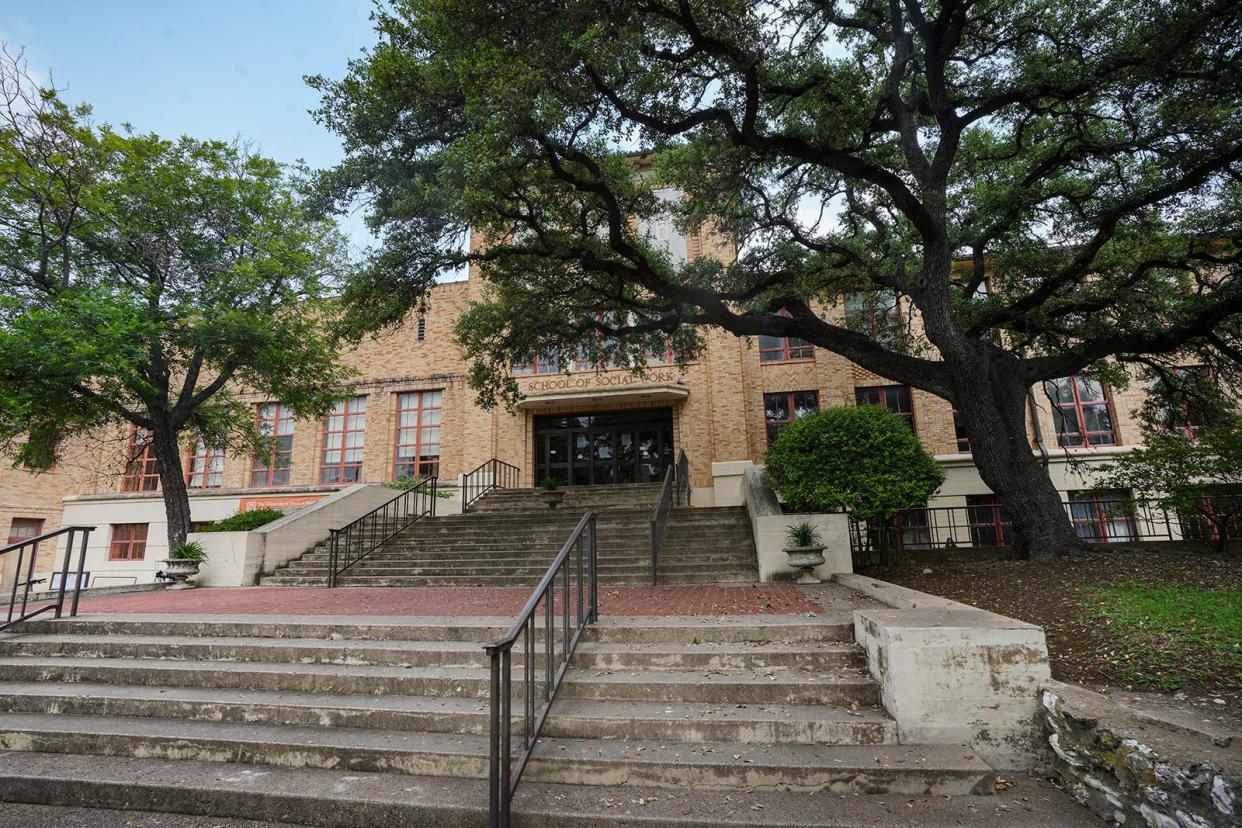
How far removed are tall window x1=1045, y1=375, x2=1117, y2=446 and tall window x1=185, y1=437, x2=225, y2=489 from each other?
81.1 ft

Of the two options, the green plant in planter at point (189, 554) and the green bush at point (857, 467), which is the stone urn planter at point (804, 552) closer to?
the green bush at point (857, 467)

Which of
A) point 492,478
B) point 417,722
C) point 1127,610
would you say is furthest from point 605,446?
point 417,722

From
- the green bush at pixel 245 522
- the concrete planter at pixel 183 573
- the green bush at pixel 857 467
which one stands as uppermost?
the green bush at pixel 857 467

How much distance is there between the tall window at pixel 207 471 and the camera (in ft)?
63.9

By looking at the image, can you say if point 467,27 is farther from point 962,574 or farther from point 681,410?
point 681,410

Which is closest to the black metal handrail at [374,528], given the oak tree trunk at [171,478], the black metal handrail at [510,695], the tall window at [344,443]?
the oak tree trunk at [171,478]

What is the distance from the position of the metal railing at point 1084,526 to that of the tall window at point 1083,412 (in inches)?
81.8

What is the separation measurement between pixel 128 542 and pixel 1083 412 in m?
28.7

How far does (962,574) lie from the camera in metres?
7.81

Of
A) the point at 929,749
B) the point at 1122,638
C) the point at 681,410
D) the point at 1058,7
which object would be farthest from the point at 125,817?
the point at 681,410

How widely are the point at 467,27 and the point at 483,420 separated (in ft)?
38.5

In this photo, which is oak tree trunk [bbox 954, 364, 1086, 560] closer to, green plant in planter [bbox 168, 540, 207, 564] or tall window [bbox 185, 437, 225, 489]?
green plant in planter [bbox 168, 540, 207, 564]

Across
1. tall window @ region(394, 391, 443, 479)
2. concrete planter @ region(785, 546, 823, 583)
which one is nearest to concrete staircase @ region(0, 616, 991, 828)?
concrete planter @ region(785, 546, 823, 583)

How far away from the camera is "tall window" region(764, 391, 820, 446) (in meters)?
17.3
